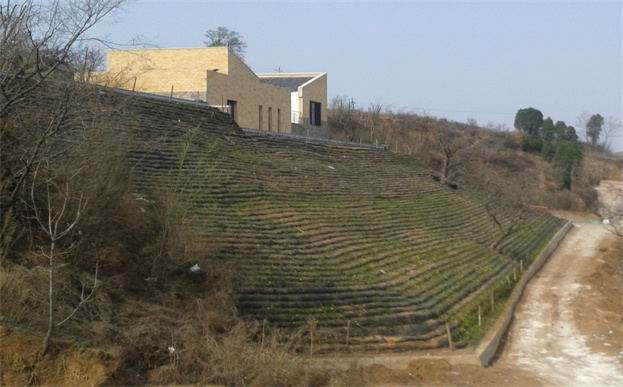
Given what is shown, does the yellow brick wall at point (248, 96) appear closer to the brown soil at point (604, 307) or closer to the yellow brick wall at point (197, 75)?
the yellow brick wall at point (197, 75)

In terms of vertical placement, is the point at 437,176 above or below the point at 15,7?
below

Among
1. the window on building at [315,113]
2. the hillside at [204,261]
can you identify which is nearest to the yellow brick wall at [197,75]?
the hillside at [204,261]

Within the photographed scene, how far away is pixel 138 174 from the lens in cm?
1608

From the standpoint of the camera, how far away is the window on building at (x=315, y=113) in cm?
4156

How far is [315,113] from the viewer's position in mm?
42094

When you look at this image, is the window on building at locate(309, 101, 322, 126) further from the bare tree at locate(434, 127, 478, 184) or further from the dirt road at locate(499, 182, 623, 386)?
the dirt road at locate(499, 182, 623, 386)

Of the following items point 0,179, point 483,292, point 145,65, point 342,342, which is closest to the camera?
point 0,179

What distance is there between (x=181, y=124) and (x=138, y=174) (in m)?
4.69

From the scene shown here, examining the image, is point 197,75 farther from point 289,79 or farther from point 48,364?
point 48,364

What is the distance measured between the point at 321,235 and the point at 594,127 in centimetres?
9214

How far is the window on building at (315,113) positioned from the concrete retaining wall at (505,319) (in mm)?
14977

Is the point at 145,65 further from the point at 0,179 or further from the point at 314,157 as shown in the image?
the point at 0,179

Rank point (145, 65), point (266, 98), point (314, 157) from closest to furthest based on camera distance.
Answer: point (314, 157), point (145, 65), point (266, 98)

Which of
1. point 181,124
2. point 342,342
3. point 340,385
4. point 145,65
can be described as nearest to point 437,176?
point 145,65
